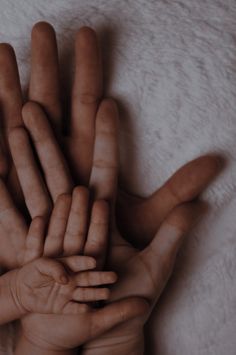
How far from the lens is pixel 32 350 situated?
0.45 metres

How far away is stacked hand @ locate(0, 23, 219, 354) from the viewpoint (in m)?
0.44

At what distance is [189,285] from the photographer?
491 mm

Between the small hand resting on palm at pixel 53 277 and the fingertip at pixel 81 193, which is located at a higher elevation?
the fingertip at pixel 81 193

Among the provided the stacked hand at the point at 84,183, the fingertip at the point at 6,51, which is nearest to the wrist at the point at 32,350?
the stacked hand at the point at 84,183

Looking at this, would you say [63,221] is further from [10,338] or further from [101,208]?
[10,338]

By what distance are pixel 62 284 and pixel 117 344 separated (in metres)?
0.08

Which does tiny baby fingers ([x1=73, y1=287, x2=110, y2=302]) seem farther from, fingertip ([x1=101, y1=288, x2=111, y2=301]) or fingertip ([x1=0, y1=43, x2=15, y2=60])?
fingertip ([x1=0, y1=43, x2=15, y2=60])

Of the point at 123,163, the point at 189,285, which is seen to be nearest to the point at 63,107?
the point at 123,163

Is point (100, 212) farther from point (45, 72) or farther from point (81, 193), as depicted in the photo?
point (45, 72)

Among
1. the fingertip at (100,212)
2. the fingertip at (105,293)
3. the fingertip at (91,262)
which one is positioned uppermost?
the fingertip at (100,212)

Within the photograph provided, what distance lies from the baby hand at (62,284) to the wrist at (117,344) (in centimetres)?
6

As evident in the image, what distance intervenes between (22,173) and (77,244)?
8 cm

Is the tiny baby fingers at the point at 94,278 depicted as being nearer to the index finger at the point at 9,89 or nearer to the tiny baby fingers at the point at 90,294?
the tiny baby fingers at the point at 90,294

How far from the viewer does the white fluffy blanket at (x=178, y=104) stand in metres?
0.45
